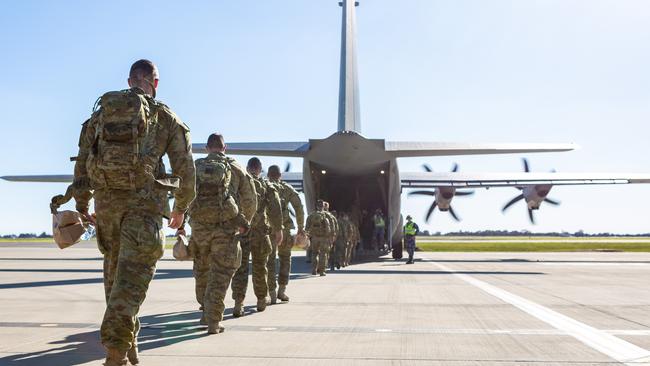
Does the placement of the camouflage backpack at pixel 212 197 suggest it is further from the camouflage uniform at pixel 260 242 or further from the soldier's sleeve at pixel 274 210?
the soldier's sleeve at pixel 274 210

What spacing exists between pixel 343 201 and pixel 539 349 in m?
18.8

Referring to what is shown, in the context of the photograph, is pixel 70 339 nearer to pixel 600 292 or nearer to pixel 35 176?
pixel 600 292

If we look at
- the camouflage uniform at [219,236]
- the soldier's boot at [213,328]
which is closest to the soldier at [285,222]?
the camouflage uniform at [219,236]

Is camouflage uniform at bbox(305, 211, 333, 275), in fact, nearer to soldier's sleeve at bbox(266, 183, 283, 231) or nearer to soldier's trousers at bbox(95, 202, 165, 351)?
soldier's sleeve at bbox(266, 183, 283, 231)

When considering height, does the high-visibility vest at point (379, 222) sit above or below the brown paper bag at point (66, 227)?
above

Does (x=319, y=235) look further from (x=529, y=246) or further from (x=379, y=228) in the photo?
(x=529, y=246)

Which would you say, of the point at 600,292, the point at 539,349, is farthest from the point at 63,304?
the point at 600,292

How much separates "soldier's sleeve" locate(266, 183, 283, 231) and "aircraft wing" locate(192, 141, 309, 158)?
9968mm

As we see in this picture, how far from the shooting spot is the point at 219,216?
6809 millimetres

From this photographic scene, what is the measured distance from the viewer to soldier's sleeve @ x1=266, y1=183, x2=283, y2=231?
8.59 m

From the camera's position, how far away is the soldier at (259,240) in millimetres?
7961

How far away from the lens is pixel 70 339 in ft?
20.1

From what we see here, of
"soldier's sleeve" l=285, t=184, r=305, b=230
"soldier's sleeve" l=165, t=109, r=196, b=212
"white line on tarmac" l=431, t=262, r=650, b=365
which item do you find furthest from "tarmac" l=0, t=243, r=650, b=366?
"soldier's sleeve" l=165, t=109, r=196, b=212

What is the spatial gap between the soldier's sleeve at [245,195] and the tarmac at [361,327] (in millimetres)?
1283
